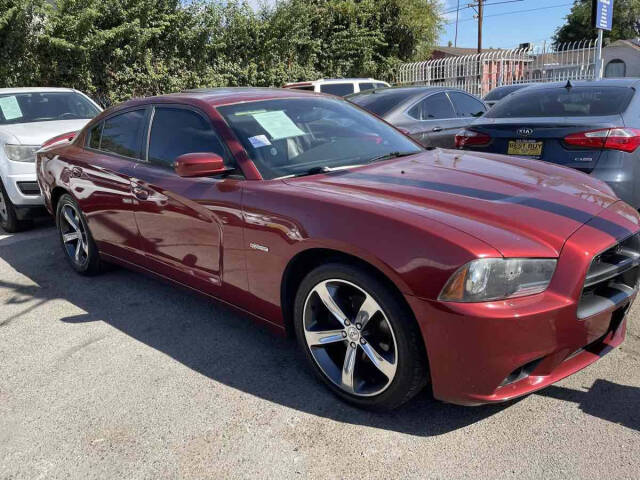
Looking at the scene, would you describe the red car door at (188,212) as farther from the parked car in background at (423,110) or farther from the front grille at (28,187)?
the parked car in background at (423,110)

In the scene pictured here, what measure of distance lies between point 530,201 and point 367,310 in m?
0.97

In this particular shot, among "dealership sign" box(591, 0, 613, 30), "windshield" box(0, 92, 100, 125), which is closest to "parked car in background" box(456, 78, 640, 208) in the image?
"windshield" box(0, 92, 100, 125)

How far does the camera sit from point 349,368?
109 inches

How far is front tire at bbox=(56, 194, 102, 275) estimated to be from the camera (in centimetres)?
483

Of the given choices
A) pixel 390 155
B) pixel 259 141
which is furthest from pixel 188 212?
pixel 390 155

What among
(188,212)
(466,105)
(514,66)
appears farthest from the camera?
(514,66)

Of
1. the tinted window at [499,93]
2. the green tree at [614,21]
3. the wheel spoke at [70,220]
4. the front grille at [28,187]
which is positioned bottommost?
the wheel spoke at [70,220]

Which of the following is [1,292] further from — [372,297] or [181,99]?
[372,297]

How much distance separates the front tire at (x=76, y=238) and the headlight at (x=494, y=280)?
3479 mm

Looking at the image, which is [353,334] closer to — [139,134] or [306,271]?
[306,271]

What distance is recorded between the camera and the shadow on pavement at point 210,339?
2.76 meters

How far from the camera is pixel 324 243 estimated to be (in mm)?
2680

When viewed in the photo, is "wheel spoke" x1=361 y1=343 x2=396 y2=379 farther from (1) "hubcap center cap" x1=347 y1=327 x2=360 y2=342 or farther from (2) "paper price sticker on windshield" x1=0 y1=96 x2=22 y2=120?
(2) "paper price sticker on windshield" x1=0 y1=96 x2=22 y2=120

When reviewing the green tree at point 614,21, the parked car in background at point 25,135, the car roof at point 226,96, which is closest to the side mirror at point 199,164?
the car roof at point 226,96
